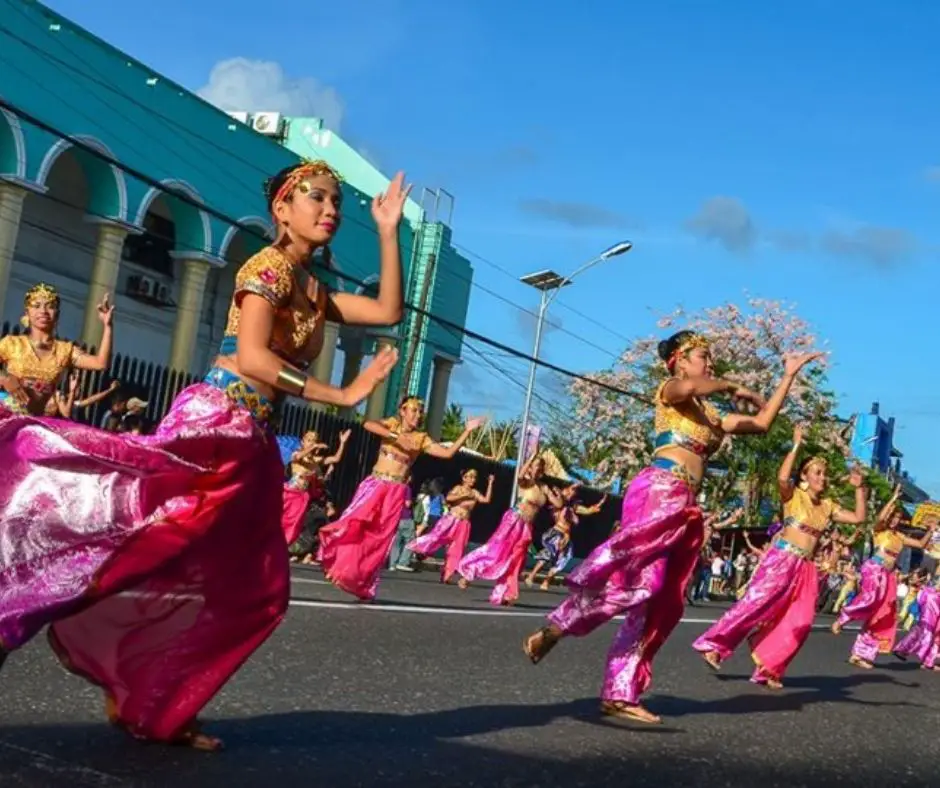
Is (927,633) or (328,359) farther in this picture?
(328,359)

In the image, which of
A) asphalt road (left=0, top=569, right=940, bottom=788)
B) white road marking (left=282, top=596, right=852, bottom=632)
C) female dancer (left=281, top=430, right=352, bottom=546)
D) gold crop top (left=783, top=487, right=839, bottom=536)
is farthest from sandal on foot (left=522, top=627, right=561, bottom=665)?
female dancer (left=281, top=430, right=352, bottom=546)

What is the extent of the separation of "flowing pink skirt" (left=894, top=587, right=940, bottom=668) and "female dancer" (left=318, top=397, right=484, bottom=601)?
5.92 m

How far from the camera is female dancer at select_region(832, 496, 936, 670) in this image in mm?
14500

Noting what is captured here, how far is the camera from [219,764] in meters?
4.22

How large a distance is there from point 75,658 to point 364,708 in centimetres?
169

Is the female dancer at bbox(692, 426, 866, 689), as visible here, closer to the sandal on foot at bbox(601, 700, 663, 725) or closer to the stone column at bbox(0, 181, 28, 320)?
the sandal on foot at bbox(601, 700, 663, 725)

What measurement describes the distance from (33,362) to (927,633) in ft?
34.8

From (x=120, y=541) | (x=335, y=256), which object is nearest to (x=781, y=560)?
(x=120, y=541)

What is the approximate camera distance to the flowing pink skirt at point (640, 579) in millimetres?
6703

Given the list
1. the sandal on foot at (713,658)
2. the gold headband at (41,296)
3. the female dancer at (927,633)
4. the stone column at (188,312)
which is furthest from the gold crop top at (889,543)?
the stone column at (188,312)

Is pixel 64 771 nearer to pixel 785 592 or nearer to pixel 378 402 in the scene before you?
pixel 785 592

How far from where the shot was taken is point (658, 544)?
684 centimetres

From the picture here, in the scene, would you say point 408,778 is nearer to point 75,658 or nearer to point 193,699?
point 193,699

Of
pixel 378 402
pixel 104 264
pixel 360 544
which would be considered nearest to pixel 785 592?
pixel 360 544
